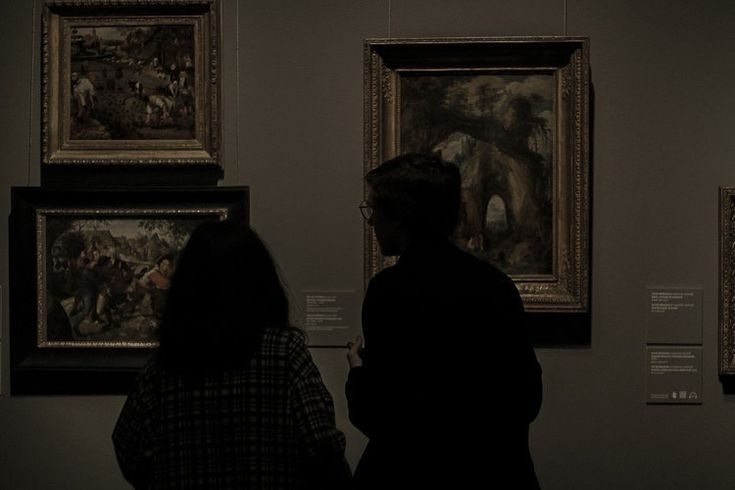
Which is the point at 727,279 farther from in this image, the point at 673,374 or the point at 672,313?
the point at 673,374

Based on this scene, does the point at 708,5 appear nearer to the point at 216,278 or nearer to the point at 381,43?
the point at 381,43

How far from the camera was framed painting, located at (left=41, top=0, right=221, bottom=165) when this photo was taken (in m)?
3.35

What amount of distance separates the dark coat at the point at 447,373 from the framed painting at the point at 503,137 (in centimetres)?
108

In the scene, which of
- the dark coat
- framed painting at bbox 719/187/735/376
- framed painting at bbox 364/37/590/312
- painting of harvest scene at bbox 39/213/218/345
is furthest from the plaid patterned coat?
framed painting at bbox 719/187/735/376

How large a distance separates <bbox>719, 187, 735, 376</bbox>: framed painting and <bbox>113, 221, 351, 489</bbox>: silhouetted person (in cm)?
187

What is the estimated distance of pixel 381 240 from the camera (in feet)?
7.53

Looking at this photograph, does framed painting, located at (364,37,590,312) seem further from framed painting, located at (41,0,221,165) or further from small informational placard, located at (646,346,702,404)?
framed painting, located at (41,0,221,165)

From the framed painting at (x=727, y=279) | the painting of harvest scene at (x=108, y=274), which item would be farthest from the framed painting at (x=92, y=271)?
the framed painting at (x=727, y=279)

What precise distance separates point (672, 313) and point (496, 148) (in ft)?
3.14

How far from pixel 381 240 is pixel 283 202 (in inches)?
46.2

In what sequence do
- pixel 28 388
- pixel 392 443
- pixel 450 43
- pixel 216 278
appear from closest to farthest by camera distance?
pixel 216 278 < pixel 392 443 < pixel 450 43 < pixel 28 388

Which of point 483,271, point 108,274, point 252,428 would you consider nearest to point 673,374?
point 483,271

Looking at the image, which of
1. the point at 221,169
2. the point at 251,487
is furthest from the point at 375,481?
the point at 221,169

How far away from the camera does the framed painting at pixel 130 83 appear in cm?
335
